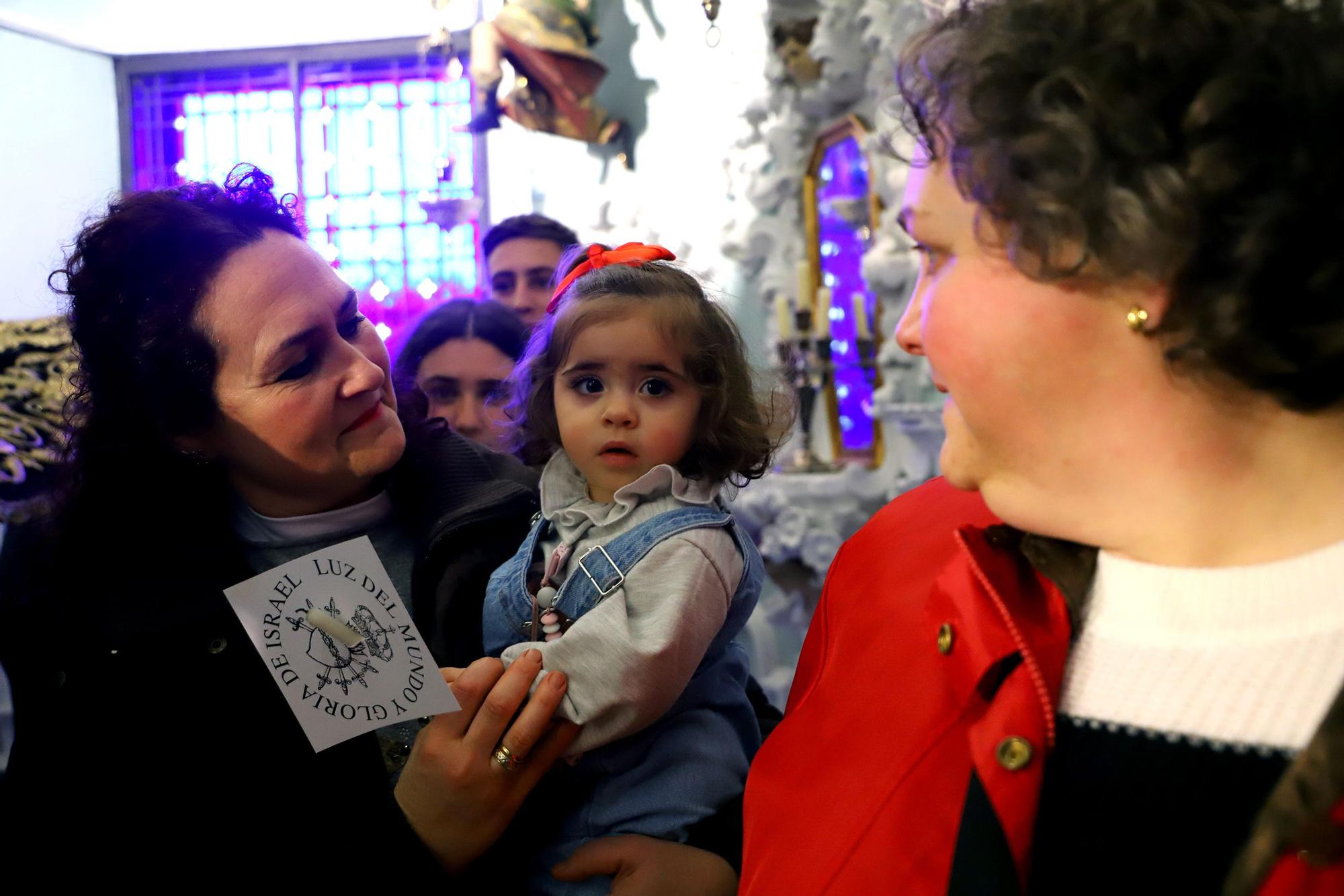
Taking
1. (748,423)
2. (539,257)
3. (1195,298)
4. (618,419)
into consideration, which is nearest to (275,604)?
(618,419)

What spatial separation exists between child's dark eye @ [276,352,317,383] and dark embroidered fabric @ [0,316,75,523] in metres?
1.24

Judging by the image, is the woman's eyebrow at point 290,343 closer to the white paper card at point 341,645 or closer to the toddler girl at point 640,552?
the toddler girl at point 640,552

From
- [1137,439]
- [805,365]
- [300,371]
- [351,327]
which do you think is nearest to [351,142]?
[805,365]

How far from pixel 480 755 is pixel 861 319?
2.60 m

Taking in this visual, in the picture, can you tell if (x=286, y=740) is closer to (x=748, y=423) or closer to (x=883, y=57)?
(x=748, y=423)

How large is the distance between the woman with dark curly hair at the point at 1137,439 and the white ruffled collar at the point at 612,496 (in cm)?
56

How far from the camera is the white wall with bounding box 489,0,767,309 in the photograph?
4.68 m

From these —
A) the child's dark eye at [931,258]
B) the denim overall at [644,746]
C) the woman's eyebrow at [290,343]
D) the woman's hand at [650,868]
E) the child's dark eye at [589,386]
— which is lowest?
the woman's hand at [650,868]

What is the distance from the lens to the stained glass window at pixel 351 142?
7.73 metres

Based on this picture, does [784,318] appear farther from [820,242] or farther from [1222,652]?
[1222,652]

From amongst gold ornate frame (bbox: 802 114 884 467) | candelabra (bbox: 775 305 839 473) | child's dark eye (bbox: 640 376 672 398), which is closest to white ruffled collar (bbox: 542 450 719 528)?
child's dark eye (bbox: 640 376 672 398)

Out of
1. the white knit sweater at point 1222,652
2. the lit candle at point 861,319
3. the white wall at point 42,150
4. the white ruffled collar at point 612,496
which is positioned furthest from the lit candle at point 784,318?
the white wall at point 42,150

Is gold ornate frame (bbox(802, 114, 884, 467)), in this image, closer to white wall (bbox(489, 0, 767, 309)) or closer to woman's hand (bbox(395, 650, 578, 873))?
white wall (bbox(489, 0, 767, 309))

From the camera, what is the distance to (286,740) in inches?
57.2
